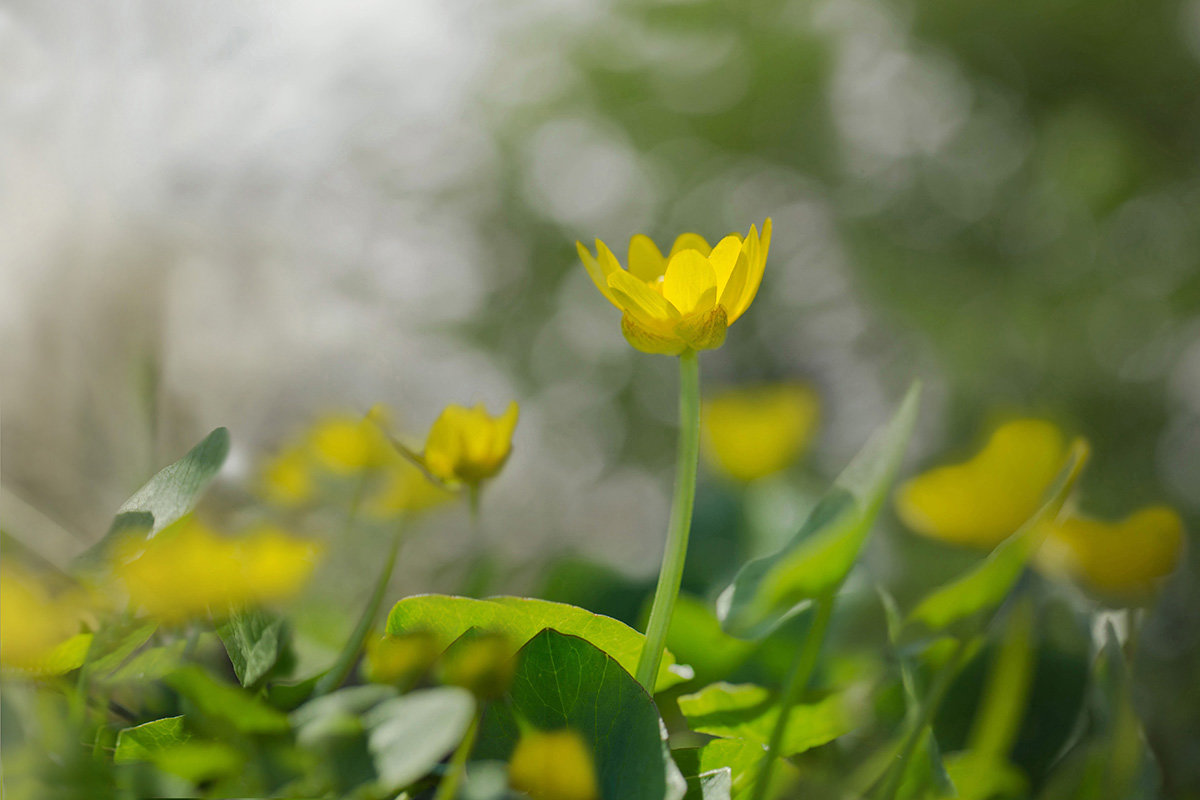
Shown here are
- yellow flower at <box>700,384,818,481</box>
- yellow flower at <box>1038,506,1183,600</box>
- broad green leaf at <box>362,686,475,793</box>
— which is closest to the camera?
broad green leaf at <box>362,686,475,793</box>

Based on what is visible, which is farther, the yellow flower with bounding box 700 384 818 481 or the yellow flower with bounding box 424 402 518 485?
the yellow flower with bounding box 700 384 818 481

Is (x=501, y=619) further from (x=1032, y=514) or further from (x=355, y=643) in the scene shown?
(x=1032, y=514)

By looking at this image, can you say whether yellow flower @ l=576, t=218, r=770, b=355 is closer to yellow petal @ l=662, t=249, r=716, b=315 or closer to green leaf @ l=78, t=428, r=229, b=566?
yellow petal @ l=662, t=249, r=716, b=315

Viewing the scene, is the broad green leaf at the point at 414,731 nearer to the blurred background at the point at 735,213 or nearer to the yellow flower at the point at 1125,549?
the yellow flower at the point at 1125,549

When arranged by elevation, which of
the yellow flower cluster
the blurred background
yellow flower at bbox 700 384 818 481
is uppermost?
the yellow flower cluster

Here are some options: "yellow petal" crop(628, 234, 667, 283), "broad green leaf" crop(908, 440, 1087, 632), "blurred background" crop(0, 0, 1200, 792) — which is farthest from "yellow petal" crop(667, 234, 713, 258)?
"blurred background" crop(0, 0, 1200, 792)

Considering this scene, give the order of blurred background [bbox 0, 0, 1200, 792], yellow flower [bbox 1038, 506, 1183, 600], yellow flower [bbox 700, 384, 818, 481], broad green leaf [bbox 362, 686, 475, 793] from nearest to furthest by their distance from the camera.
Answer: broad green leaf [bbox 362, 686, 475, 793], yellow flower [bbox 1038, 506, 1183, 600], yellow flower [bbox 700, 384, 818, 481], blurred background [bbox 0, 0, 1200, 792]

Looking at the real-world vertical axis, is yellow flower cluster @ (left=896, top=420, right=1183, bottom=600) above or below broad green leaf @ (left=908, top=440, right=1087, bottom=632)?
below
